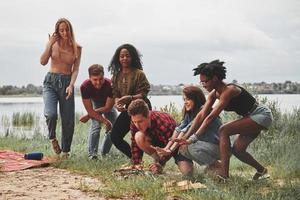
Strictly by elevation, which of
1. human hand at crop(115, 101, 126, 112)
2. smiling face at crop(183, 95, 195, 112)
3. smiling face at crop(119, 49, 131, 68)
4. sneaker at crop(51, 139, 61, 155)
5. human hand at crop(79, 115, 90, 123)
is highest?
smiling face at crop(119, 49, 131, 68)

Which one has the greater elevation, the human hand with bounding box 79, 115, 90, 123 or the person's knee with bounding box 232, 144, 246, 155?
the human hand with bounding box 79, 115, 90, 123

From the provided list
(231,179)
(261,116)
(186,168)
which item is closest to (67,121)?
(186,168)

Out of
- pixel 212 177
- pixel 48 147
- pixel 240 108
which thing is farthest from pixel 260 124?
pixel 48 147

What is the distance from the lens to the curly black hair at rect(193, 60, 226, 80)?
4285 millimetres

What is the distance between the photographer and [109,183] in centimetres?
431

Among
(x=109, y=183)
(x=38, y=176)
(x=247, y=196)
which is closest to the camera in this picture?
(x=247, y=196)

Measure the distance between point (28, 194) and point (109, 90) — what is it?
2.11 metres

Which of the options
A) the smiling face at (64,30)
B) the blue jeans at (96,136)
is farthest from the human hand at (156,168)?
the smiling face at (64,30)

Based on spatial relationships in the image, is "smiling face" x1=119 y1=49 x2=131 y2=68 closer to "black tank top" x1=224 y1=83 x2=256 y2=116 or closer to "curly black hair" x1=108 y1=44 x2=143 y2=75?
"curly black hair" x1=108 y1=44 x2=143 y2=75

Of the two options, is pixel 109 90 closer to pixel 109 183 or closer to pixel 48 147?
pixel 109 183

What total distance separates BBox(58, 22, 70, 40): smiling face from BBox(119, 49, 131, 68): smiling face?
1.01m

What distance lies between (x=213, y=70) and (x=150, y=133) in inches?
41.9

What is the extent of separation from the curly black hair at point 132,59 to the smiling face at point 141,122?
0.90 meters

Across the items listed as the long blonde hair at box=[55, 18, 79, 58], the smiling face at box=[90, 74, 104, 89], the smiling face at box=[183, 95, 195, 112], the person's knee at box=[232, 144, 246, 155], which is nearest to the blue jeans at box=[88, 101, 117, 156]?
the smiling face at box=[90, 74, 104, 89]
